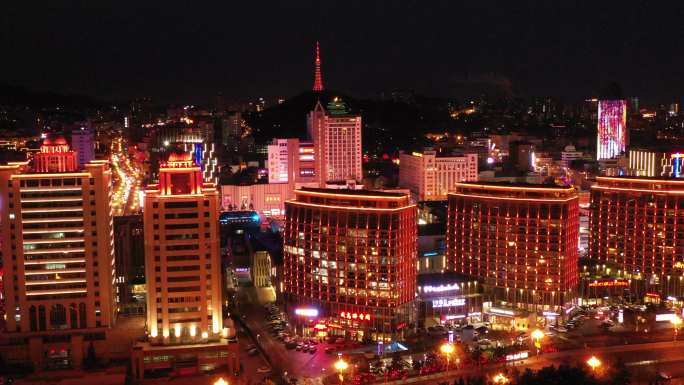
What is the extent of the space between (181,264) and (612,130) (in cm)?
5813

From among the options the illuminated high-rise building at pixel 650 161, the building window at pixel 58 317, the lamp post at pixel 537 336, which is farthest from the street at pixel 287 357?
the illuminated high-rise building at pixel 650 161

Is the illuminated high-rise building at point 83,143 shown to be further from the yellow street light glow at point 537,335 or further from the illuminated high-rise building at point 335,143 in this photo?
the yellow street light glow at point 537,335

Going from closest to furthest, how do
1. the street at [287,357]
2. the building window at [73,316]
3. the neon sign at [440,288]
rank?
the street at [287,357] → the building window at [73,316] → the neon sign at [440,288]

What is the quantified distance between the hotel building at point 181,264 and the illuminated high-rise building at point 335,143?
32.4 meters

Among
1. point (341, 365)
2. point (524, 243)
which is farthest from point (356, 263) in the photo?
point (524, 243)

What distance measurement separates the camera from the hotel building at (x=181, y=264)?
99.0ft

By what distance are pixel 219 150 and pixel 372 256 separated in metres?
45.0

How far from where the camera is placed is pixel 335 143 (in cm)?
6475

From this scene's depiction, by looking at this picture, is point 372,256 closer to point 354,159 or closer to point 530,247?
point 530,247

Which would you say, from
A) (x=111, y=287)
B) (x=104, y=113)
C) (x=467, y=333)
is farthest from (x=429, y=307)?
(x=104, y=113)

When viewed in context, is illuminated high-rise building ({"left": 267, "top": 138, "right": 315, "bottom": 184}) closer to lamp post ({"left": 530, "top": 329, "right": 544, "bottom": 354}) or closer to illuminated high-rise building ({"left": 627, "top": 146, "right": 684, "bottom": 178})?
illuminated high-rise building ({"left": 627, "top": 146, "right": 684, "bottom": 178})

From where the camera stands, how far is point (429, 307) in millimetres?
35000

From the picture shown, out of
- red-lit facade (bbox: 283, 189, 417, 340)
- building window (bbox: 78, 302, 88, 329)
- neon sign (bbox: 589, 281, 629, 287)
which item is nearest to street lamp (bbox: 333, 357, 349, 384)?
red-lit facade (bbox: 283, 189, 417, 340)

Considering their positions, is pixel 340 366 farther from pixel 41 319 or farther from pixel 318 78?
pixel 318 78
